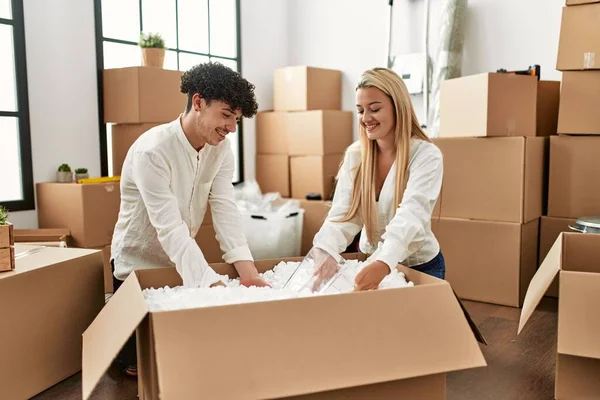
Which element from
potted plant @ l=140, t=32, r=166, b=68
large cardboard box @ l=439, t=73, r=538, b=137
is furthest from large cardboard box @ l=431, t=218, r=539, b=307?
potted plant @ l=140, t=32, r=166, b=68

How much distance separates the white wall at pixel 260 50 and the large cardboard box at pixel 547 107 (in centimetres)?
208

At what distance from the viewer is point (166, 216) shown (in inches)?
65.7

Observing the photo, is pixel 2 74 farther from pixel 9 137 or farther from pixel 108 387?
pixel 108 387

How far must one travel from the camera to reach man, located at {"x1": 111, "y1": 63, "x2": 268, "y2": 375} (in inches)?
65.0

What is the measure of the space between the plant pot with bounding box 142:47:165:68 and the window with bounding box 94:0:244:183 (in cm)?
25

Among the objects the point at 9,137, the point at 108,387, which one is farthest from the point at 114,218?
the point at 108,387

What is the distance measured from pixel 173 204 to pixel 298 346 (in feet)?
2.40

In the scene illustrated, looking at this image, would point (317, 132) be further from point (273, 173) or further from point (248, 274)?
point (248, 274)

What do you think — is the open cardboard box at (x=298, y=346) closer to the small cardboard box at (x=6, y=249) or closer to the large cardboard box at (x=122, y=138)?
the small cardboard box at (x=6, y=249)

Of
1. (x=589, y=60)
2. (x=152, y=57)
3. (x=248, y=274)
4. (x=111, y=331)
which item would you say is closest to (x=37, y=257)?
(x=248, y=274)

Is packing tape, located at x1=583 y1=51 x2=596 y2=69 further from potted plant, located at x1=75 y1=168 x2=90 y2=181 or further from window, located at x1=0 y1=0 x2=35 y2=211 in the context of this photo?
window, located at x1=0 y1=0 x2=35 y2=211

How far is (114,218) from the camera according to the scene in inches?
122

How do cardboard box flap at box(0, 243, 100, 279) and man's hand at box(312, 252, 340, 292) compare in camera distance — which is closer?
man's hand at box(312, 252, 340, 292)

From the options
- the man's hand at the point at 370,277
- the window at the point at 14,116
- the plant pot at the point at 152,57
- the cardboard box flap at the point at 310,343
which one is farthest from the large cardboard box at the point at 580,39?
the window at the point at 14,116
